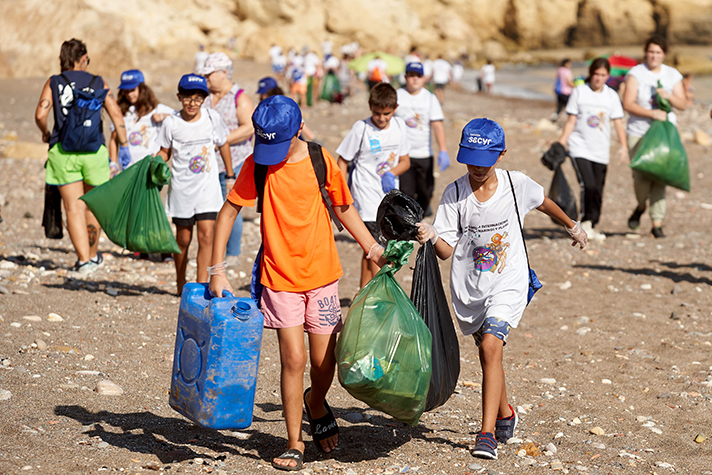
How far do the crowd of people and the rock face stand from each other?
13.2 meters

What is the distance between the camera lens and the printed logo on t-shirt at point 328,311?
3.59 m

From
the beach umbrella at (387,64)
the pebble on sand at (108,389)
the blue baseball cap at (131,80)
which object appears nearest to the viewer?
the pebble on sand at (108,389)

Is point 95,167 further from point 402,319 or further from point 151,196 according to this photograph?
point 402,319

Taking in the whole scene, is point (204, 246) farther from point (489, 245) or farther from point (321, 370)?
point (489, 245)

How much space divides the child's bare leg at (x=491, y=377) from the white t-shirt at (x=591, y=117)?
5.22m

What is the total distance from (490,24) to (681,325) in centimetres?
5470

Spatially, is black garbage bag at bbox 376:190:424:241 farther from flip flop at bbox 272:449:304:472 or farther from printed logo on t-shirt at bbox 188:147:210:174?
printed logo on t-shirt at bbox 188:147:210:174

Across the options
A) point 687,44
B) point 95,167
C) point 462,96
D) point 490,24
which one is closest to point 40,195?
point 95,167

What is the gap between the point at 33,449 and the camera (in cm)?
351

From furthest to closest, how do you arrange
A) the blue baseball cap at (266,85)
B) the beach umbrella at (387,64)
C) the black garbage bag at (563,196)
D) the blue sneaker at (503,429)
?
the beach umbrella at (387,64), the blue baseball cap at (266,85), the black garbage bag at (563,196), the blue sneaker at (503,429)

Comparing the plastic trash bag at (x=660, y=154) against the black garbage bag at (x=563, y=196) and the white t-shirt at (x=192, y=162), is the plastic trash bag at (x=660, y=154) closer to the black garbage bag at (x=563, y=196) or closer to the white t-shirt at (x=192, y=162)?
the black garbage bag at (x=563, y=196)

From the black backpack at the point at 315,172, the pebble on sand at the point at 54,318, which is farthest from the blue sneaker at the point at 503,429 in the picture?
the pebble on sand at the point at 54,318

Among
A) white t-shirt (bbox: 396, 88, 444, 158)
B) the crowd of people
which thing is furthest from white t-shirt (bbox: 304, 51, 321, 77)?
white t-shirt (bbox: 396, 88, 444, 158)

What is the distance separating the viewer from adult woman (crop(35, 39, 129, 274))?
634cm
